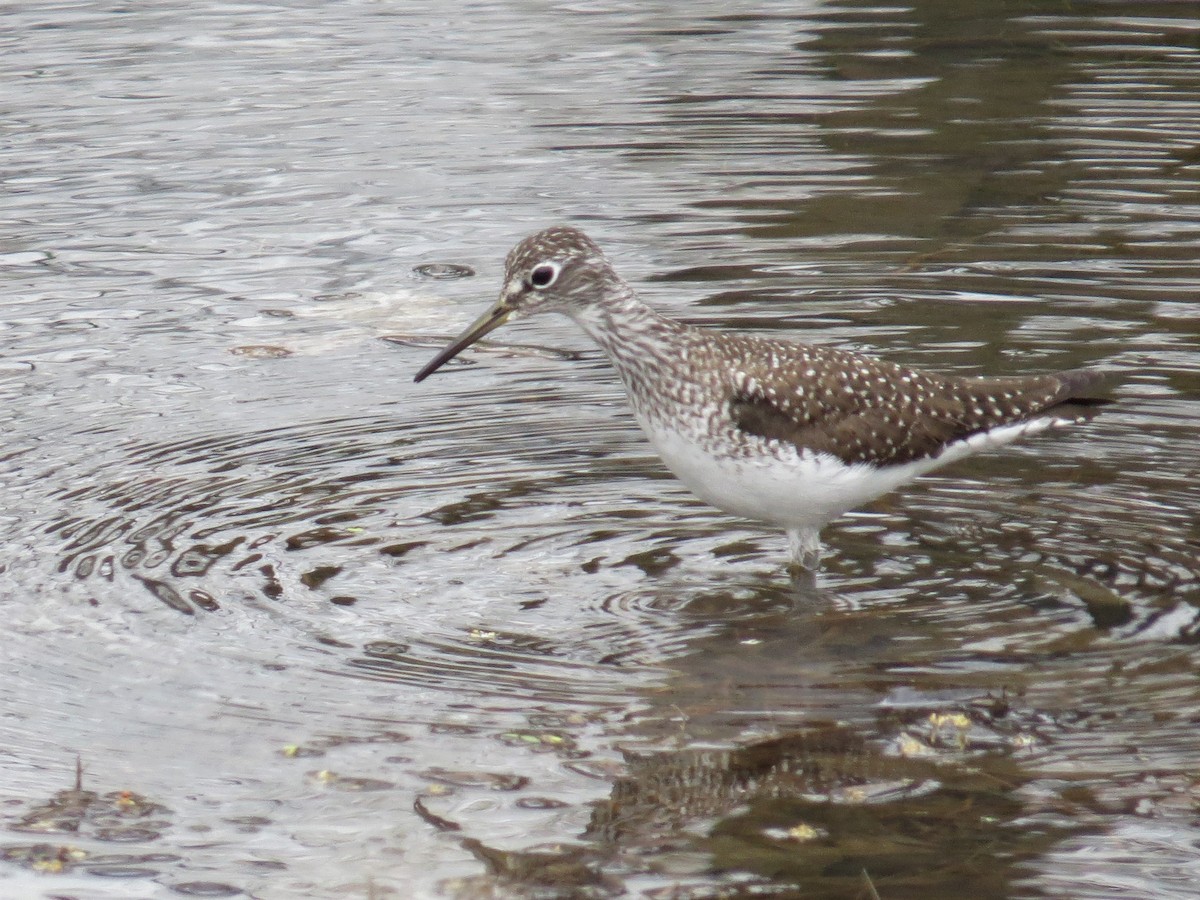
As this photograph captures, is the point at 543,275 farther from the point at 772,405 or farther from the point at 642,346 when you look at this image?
the point at 772,405

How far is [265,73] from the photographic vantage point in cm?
1698

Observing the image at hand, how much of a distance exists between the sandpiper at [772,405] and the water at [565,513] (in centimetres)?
49

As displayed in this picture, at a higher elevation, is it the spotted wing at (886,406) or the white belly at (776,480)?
the spotted wing at (886,406)

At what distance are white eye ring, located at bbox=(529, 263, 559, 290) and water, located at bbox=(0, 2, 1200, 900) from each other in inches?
48.4

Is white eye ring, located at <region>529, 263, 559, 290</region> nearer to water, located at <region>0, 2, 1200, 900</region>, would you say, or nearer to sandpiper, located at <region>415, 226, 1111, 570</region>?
sandpiper, located at <region>415, 226, 1111, 570</region>

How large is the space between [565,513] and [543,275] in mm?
1320

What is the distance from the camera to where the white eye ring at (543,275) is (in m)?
7.51

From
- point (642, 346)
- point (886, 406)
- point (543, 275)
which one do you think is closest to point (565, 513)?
point (642, 346)

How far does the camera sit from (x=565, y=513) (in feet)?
Answer: 27.2

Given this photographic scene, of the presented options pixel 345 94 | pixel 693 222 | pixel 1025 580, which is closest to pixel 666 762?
pixel 1025 580

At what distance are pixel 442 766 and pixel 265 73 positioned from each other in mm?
12367

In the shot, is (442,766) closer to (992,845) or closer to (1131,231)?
(992,845)

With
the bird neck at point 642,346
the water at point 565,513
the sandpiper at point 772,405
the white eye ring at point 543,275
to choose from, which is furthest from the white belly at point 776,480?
the white eye ring at point 543,275

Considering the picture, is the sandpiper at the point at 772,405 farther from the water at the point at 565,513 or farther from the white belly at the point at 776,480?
the water at the point at 565,513
